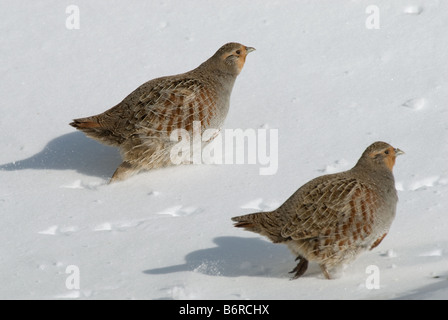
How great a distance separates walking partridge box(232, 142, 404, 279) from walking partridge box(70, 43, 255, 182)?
5.31ft

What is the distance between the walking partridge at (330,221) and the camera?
5023 mm

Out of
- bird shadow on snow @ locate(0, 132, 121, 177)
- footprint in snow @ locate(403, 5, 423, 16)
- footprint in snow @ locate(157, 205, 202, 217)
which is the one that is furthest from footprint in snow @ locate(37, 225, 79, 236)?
footprint in snow @ locate(403, 5, 423, 16)

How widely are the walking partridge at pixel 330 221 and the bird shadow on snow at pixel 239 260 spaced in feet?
0.71

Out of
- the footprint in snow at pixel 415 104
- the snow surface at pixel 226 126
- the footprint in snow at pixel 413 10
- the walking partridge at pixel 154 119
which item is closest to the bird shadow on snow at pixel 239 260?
the snow surface at pixel 226 126

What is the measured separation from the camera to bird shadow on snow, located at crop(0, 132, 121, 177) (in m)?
6.75

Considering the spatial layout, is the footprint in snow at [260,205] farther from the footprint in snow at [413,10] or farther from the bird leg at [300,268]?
the footprint in snow at [413,10]

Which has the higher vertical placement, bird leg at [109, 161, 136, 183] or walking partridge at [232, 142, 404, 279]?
bird leg at [109, 161, 136, 183]

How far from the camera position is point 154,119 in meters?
6.55

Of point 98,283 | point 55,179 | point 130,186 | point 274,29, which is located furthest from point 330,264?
point 274,29

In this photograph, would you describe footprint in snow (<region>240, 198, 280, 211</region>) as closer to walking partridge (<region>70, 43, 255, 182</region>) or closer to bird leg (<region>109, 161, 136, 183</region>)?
walking partridge (<region>70, 43, 255, 182</region>)

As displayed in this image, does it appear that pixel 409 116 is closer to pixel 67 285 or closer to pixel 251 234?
pixel 251 234

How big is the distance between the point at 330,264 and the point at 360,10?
4310mm

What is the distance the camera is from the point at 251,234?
574 cm

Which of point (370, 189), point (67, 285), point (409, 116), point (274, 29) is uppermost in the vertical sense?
point (274, 29)
